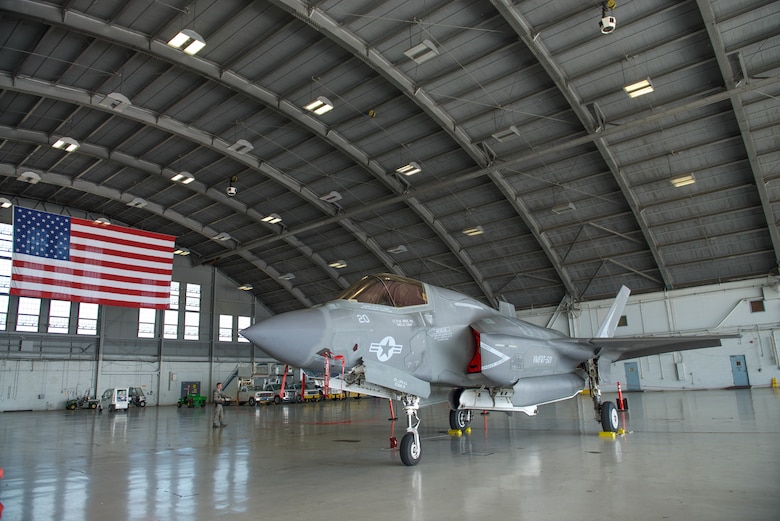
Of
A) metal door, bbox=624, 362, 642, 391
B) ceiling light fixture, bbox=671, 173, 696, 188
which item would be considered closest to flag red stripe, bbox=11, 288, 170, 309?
ceiling light fixture, bbox=671, 173, 696, 188

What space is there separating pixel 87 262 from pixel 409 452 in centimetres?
2195

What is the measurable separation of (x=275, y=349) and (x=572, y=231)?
2379 cm

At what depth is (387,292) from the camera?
27.9ft

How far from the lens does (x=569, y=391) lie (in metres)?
11.3

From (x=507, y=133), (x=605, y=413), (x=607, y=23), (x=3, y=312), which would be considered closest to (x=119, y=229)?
(x=3, y=312)

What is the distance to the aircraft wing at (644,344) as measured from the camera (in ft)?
36.7

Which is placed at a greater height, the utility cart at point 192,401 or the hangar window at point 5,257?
the hangar window at point 5,257

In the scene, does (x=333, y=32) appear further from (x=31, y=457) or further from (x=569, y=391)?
(x=31, y=457)

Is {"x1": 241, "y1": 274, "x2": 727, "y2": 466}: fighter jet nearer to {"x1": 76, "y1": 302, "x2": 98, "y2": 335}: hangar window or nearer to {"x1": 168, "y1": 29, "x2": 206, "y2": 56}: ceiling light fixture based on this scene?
Answer: {"x1": 168, "y1": 29, "x2": 206, "y2": 56}: ceiling light fixture

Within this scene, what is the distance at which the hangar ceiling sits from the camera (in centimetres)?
1689

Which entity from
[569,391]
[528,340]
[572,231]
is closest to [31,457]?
[528,340]

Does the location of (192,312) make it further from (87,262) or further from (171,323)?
(87,262)

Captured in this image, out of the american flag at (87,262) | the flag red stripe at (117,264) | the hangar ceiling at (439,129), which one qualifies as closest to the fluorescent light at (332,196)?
the hangar ceiling at (439,129)

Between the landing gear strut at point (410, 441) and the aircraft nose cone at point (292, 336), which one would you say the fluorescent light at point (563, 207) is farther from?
the aircraft nose cone at point (292, 336)
